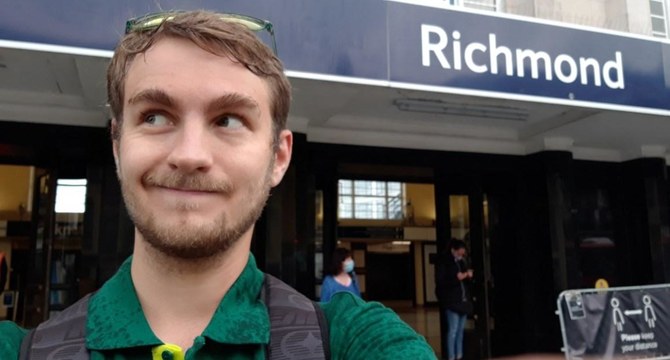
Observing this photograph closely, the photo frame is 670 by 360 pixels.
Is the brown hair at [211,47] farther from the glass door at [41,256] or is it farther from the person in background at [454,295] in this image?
the person in background at [454,295]

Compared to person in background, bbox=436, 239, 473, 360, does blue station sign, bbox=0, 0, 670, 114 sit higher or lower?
higher

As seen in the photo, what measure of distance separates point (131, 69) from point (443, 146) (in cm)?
644

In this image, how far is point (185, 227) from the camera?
1.03 m

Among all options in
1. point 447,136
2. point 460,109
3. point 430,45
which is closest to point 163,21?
point 430,45

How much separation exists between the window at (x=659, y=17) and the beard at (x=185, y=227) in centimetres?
882

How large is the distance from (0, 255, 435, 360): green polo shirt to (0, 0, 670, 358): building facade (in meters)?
2.98

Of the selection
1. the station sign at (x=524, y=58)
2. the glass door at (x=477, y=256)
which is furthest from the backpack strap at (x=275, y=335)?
the glass door at (x=477, y=256)

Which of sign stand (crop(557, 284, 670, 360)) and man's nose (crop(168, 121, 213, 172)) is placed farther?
sign stand (crop(557, 284, 670, 360))

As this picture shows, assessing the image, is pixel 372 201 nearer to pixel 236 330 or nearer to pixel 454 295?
pixel 454 295

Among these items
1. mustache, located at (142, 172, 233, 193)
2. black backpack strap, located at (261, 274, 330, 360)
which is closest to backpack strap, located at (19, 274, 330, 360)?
black backpack strap, located at (261, 274, 330, 360)

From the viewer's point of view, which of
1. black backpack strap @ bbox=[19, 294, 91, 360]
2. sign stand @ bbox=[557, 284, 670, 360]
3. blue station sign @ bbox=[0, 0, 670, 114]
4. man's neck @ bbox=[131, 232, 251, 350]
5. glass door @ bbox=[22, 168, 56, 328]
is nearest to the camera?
black backpack strap @ bbox=[19, 294, 91, 360]

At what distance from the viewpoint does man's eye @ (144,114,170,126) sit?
42.6 inches

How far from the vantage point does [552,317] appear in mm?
7230

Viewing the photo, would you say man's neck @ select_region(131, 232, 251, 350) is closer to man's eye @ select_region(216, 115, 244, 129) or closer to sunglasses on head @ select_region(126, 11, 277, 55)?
man's eye @ select_region(216, 115, 244, 129)
